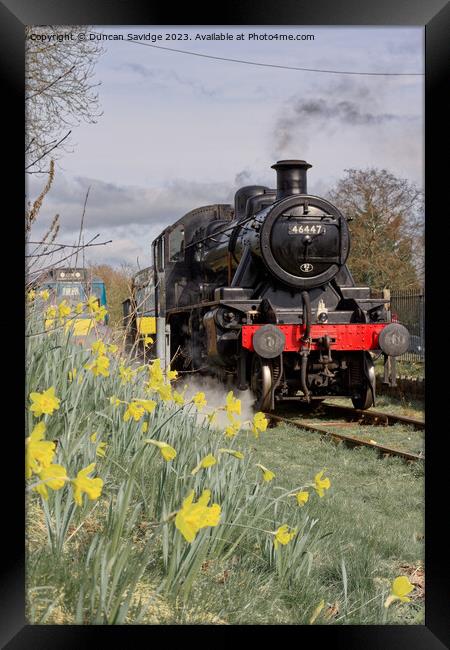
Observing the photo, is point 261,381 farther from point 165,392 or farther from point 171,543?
point 171,543

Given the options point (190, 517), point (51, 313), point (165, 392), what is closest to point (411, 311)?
point (51, 313)

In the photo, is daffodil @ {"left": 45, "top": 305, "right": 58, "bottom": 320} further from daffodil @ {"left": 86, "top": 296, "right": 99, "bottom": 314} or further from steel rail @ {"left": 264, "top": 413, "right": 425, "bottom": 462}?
steel rail @ {"left": 264, "top": 413, "right": 425, "bottom": 462}

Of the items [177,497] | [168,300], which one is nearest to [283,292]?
[168,300]

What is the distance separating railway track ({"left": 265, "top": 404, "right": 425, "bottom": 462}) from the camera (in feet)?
21.5

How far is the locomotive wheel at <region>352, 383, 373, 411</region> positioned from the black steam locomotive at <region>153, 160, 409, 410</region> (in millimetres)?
16

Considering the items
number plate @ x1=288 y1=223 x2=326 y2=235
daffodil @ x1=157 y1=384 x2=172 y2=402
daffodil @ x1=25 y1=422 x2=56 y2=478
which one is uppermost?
number plate @ x1=288 y1=223 x2=326 y2=235

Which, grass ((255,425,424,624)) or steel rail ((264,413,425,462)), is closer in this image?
grass ((255,425,424,624))

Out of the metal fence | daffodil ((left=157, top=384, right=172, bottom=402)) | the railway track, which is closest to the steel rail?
the railway track

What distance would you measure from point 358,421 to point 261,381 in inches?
50.8

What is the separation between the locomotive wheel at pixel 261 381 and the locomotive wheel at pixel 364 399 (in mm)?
1203

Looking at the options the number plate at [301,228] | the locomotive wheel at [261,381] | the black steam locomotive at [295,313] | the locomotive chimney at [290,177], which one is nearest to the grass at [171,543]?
the locomotive wheel at [261,381]

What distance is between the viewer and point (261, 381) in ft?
29.2

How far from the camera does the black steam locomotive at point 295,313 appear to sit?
29.4 feet

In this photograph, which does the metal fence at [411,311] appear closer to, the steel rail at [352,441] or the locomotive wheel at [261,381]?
the locomotive wheel at [261,381]
